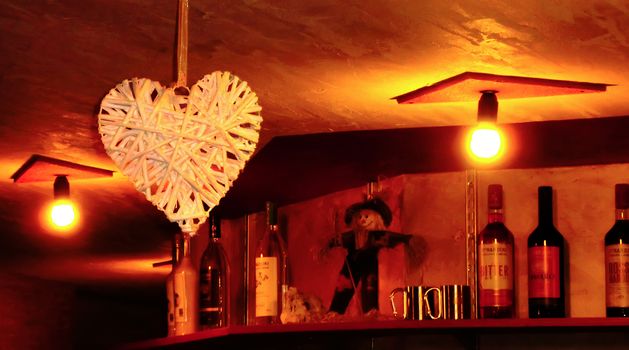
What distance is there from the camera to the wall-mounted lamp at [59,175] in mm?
4676

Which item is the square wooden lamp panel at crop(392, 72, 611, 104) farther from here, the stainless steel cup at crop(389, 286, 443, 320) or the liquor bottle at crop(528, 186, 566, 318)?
the stainless steel cup at crop(389, 286, 443, 320)

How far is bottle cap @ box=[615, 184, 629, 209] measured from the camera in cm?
353

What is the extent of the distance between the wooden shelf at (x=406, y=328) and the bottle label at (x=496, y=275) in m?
0.09

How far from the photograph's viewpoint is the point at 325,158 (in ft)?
14.0

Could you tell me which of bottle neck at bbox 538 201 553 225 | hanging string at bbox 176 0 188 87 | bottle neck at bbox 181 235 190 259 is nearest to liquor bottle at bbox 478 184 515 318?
bottle neck at bbox 538 201 553 225

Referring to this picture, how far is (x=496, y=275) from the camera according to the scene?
3.56 meters

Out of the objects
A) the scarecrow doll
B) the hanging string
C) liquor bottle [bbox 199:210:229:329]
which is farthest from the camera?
liquor bottle [bbox 199:210:229:329]

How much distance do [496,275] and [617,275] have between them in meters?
0.33

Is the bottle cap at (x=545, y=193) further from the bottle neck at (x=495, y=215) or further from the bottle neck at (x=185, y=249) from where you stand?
the bottle neck at (x=185, y=249)

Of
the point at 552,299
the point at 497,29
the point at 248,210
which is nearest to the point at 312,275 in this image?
the point at 248,210

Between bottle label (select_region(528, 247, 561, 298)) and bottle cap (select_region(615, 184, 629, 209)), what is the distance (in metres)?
0.22

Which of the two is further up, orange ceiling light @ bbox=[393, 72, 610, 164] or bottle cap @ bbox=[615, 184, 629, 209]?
orange ceiling light @ bbox=[393, 72, 610, 164]

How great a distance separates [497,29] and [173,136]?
1088 mm

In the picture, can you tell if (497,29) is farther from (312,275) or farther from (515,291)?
(312,275)
